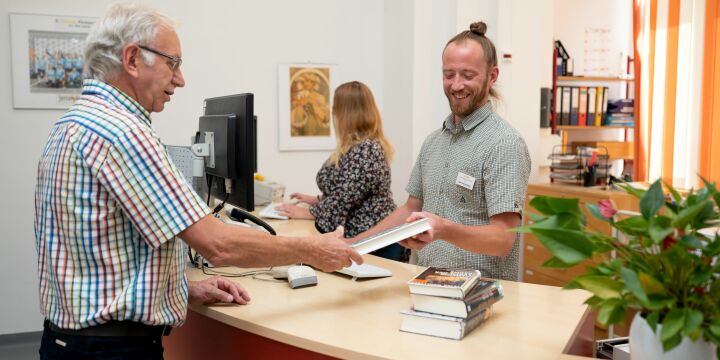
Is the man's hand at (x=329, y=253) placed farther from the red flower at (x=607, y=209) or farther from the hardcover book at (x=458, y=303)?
the red flower at (x=607, y=209)

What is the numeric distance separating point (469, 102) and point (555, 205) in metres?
1.17

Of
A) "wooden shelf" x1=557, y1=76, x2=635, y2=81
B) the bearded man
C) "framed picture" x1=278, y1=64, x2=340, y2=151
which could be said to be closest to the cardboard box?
"wooden shelf" x1=557, y1=76, x2=635, y2=81

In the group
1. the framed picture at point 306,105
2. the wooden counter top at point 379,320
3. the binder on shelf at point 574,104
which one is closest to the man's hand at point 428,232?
the wooden counter top at point 379,320

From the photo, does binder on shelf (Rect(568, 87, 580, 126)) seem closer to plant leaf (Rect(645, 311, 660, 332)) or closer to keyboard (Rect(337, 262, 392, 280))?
keyboard (Rect(337, 262, 392, 280))

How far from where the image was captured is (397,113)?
4.93m

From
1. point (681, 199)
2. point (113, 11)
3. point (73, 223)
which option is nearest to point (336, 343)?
point (73, 223)

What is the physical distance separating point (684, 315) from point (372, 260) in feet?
4.81

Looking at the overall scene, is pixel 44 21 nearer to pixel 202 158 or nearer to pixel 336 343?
pixel 202 158

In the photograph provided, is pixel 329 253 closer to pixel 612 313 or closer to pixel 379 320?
pixel 379 320

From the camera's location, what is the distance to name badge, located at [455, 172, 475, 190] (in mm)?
2223

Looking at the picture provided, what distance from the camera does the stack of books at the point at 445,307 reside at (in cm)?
155

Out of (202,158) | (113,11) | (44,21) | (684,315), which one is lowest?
(684,315)

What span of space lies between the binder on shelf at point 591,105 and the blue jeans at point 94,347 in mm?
4394

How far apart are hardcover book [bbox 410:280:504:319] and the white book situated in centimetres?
28
